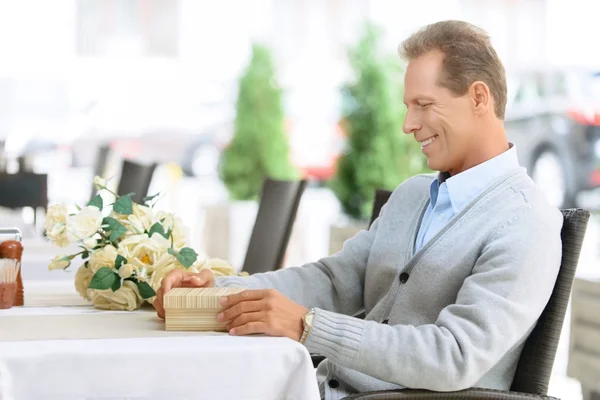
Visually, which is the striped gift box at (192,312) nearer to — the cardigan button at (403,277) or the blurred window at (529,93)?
the cardigan button at (403,277)

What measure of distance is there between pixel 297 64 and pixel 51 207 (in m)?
7.65

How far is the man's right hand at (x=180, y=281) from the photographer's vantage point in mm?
1723

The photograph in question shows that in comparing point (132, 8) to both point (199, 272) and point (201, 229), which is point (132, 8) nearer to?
point (201, 229)

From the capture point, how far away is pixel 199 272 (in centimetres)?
185

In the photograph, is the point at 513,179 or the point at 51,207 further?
the point at 51,207

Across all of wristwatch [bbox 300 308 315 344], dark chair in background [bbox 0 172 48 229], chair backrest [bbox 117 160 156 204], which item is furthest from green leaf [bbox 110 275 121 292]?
dark chair in background [bbox 0 172 48 229]

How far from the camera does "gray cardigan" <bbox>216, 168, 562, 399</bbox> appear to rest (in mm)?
1556

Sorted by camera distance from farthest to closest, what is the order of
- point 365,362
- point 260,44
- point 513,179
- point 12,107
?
1. point 12,107
2. point 260,44
3. point 513,179
4. point 365,362

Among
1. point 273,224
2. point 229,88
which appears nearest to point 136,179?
point 273,224

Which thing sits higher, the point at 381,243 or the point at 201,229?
the point at 381,243

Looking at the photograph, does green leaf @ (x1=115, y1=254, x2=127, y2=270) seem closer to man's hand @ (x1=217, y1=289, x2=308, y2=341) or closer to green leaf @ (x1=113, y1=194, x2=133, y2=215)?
green leaf @ (x1=113, y1=194, x2=133, y2=215)

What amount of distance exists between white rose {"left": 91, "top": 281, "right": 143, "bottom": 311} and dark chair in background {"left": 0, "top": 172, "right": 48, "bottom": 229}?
265 cm

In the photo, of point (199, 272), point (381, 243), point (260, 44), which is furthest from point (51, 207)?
point (260, 44)

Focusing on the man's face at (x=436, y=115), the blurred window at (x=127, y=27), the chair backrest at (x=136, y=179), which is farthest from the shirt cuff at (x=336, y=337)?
the blurred window at (x=127, y=27)
